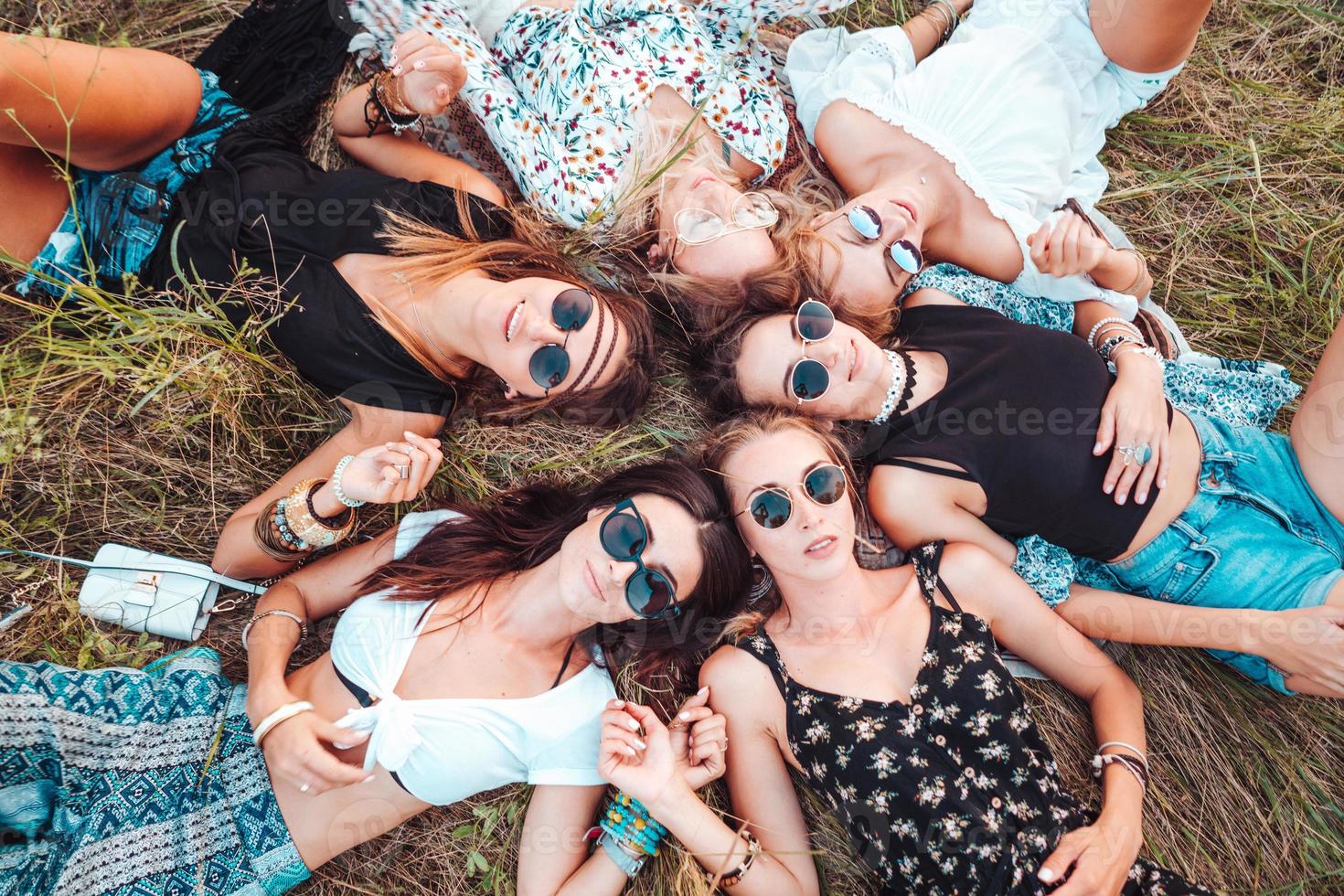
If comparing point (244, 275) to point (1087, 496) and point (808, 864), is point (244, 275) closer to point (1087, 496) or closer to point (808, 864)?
point (808, 864)

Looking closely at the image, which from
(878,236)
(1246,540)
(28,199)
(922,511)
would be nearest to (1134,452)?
(1246,540)

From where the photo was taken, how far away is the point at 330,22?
3785mm

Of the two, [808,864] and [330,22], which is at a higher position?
A: [330,22]

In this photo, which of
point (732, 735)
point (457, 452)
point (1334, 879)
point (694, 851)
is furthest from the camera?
point (457, 452)

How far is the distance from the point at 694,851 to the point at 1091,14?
426cm

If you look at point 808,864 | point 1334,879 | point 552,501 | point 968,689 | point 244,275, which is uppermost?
point 244,275

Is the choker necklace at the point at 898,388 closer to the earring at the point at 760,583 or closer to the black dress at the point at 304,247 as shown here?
the earring at the point at 760,583

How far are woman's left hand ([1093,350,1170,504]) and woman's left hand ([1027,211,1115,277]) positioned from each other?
0.54m

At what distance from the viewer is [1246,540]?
11.3 ft

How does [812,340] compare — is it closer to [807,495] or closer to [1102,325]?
[807,495]

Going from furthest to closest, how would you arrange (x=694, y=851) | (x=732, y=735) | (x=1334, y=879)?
(x=1334, y=879), (x=732, y=735), (x=694, y=851)

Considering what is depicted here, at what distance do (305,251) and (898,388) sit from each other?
2.63 metres

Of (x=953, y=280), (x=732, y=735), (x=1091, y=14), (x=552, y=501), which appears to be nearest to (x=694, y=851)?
(x=732, y=735)

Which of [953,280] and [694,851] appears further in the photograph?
[953,280]
